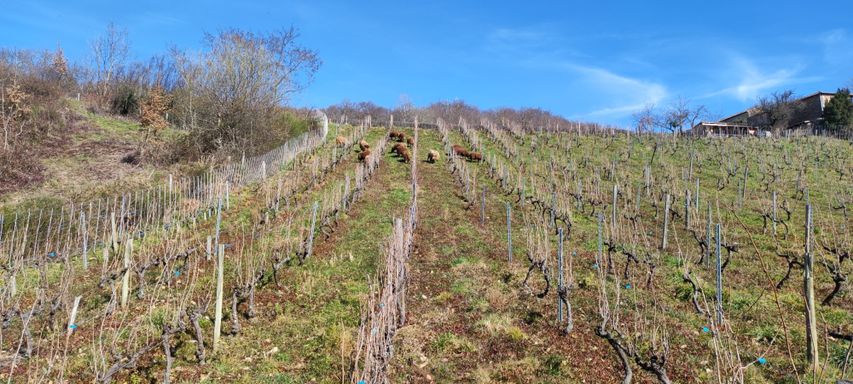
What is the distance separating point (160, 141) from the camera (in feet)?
85.9

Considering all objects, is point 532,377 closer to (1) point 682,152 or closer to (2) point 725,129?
(1) point 682,152

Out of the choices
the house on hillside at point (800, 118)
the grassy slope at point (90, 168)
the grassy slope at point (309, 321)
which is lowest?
the grassy slope at point (309, 321)

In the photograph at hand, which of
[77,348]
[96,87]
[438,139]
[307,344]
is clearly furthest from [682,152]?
[96,87]

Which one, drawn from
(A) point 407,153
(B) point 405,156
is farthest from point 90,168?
(A) point 407,153

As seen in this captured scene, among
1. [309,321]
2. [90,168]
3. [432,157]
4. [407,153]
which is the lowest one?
[309,321]

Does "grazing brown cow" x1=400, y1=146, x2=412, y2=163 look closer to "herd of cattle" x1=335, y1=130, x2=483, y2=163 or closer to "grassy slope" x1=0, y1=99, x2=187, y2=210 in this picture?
"herd of cattle" x1=335, y1=130, x2=483, y2=163

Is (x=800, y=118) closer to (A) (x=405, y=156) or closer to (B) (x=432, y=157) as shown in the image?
(B) (x=432, y=157)

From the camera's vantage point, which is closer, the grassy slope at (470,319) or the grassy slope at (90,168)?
the grassy slope at (470,319)

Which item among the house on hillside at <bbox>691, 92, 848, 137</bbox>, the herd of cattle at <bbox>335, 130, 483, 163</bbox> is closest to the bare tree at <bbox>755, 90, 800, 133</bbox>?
the house on hillside at <bbox>691, 92, 848, 137</bbox>

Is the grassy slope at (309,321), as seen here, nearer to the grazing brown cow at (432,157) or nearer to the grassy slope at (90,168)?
the grassy slope at (90,168)

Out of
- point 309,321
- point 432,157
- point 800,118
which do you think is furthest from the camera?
point 800,118

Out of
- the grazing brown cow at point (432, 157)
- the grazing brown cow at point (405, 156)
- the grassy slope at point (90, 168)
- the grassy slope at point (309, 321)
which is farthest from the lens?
the grazing brown cow at point (432, 157)

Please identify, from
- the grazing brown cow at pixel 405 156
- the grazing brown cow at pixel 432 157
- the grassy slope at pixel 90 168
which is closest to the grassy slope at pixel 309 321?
the grassy slope at pixel 90 168

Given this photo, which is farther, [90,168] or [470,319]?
[90,168]
